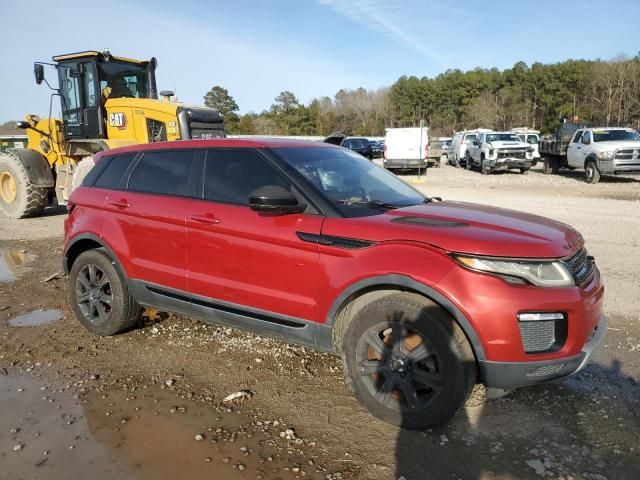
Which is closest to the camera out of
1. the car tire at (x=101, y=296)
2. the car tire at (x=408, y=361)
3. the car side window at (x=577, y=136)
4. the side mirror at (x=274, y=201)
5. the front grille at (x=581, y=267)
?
the car tire at (x=408, y=361)

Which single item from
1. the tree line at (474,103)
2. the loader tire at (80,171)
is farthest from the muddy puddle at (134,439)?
the tree line at (474,103)

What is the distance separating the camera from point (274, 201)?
327cm

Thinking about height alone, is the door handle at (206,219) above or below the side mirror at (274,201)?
below

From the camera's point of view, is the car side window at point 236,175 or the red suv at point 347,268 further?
the car side window at point 236,175

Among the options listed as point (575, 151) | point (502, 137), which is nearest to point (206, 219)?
point (575, 151)

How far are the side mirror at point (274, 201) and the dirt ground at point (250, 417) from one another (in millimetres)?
1287

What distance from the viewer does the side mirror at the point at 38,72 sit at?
9.68 metres

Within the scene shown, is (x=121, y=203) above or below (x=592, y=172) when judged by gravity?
above

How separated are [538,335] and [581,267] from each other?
25.4 inches

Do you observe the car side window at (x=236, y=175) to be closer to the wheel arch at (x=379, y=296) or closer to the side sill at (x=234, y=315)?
the side sill at (x=234, y=315)

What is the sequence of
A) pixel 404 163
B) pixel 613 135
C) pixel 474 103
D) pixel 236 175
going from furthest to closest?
1. pixel 474 103
2. pixel 404 163
3. pixel 613 135
4. pixel 236 175

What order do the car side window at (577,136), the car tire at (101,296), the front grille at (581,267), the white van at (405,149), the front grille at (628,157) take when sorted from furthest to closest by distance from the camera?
the white van at (405,149), the car side window at (577,136), the front grille at (628,157), the car tire at (101,296), the front grille at (581,267)

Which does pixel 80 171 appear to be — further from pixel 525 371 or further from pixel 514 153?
pixel 514 153


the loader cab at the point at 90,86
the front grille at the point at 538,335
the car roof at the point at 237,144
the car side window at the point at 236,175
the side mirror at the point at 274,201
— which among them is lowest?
the front grille at the point at 538,335
